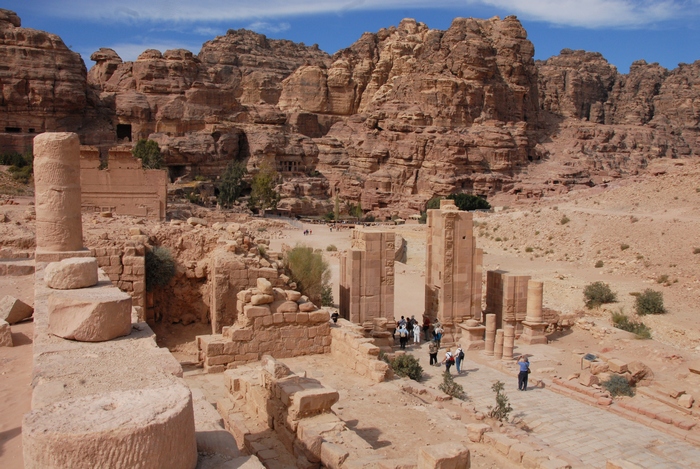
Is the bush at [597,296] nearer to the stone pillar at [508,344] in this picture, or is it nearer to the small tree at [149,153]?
the stone pillar at [508,344]

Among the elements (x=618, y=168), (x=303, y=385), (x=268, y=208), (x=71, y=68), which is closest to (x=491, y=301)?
(x=303, y=385)

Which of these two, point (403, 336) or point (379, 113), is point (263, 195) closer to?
point (379, 113)

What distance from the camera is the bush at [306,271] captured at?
14.9m

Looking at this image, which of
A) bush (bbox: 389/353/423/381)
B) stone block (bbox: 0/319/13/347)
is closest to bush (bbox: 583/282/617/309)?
bush (bbox: 389/353/423/381)

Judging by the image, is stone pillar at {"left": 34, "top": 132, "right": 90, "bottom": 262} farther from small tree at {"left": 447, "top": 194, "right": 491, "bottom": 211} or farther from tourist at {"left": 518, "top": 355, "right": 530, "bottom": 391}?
small tree at {"left": 447, "top": 194, "right": 491, "bottom": 211}

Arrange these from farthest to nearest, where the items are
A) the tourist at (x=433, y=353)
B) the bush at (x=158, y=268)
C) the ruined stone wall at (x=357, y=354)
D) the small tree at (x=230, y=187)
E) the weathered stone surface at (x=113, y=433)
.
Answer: the small tree at (x=230, y=187)
the tourist at (x=433, y=353)
the bush at (x=158, y=268)
the ruined stone wall at (x=357, y=354)
the weathered stone surface at (x=113, y=433)

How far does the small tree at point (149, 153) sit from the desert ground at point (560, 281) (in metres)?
12.1

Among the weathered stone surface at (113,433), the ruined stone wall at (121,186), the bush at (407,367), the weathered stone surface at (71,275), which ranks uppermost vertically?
the ruined stone wall at (121,186)

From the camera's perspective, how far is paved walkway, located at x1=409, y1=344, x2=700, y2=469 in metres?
9.26

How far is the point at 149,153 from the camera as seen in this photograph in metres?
45.2

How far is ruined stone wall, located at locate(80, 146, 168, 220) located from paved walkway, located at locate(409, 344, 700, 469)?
15.6 m

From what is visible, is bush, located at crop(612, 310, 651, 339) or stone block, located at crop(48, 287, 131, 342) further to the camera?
bush, located at crop(612, 310, 651, 339)

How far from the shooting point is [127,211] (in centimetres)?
2370

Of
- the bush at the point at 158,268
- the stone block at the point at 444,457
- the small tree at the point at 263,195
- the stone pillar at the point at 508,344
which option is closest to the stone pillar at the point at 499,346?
the stone pillar at the point at 508,344
